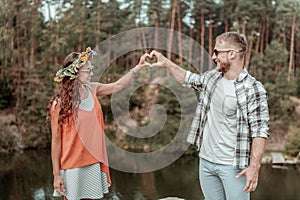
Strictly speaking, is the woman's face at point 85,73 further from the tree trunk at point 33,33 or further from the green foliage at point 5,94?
the tree trunk at point 33,33

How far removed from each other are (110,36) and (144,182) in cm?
534

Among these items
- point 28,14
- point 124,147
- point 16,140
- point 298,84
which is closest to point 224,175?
point 124,147

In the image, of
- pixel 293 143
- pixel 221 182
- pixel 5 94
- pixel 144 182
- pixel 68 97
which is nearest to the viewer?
pixel 221 182

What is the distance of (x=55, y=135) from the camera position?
190cm

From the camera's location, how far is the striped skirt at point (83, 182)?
1.93 meters

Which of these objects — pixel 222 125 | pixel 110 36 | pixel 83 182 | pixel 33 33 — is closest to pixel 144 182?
pixel 110 36

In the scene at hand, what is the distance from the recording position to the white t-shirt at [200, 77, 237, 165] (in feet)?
5.45

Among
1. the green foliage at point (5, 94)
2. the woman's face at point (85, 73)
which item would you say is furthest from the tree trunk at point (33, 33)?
the woman's face at point (85, 73)

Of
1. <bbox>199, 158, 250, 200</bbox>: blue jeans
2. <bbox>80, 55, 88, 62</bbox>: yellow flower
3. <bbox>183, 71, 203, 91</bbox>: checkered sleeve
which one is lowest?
<bbox>199, 158, 250, 200</bbox>: blue jeans

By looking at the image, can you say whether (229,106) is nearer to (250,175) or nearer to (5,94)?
(250,175)

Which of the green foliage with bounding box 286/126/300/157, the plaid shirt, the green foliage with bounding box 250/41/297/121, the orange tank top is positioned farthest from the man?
the green foliage with bounding box 250/41/297/121

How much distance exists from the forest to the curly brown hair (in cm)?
850

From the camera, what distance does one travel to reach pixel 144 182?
7738 mm

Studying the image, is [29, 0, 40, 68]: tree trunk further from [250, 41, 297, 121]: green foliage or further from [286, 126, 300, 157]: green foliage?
[286, 126, 300, 157]: green foliage
